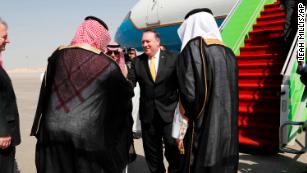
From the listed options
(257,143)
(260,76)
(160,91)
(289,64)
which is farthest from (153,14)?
Result: (160,91)

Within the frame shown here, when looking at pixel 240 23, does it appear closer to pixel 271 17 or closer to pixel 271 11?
pixel 271 17

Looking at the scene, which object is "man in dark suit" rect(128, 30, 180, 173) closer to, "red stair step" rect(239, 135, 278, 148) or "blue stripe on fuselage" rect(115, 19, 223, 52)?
"red stair step" rect(239, 135, 278, 148)

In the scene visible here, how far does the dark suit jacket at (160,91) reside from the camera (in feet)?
13.5

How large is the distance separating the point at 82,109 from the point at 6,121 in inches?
56.8

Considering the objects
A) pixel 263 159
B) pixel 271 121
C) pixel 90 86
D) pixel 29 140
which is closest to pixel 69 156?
pixel 90 86

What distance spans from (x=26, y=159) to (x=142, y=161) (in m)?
2.06

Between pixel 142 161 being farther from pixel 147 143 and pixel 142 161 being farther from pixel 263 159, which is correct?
pixel 263 159

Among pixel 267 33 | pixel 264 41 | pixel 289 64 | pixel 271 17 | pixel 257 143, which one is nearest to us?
pixel 289 64

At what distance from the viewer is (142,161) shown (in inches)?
217

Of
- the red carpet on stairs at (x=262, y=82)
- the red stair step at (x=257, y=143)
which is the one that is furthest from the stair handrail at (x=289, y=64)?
the red stair step at (x=257, y=143)

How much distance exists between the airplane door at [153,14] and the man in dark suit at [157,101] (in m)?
9.59

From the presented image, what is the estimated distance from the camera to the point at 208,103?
253cm

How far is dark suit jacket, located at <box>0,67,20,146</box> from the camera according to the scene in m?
3.17

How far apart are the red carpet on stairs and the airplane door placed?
614 centimetres
